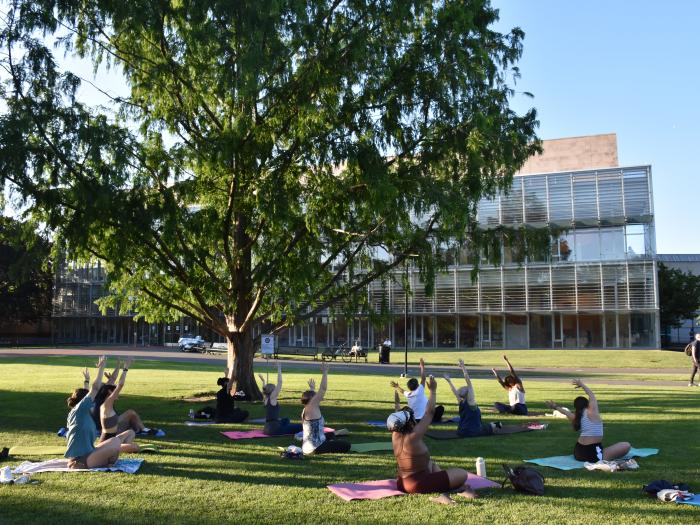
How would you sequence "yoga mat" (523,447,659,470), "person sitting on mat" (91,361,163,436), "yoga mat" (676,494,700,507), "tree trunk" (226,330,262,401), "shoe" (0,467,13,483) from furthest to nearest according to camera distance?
"tree trunk" (226,330,262,401) < "person sitting on mat" (91,361,163,436) < "yoga mat" (523,447,659,470) < "shoe" (0,467,13,483) < "yoga mat" (676,494,700,507)

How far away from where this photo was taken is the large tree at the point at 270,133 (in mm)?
12883

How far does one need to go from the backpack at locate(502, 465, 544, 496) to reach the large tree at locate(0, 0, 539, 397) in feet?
19.1

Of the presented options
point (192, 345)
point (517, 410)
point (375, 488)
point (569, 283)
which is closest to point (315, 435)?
point (375, 488)

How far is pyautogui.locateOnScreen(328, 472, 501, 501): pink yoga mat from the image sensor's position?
7.68 meters

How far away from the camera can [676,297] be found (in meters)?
59.1

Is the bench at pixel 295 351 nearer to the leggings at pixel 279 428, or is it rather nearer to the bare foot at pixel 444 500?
the leggings at pixel 279 428

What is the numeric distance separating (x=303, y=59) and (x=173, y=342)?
194ft

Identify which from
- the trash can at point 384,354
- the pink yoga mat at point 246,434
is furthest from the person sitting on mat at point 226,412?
the trash can at point 384,354

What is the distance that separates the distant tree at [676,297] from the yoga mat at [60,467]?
58.7 m

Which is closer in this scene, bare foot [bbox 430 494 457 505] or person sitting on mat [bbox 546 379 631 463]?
bare foot [bbox 430 494 457 505]

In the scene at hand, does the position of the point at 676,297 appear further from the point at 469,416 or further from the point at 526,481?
the point at 526,481

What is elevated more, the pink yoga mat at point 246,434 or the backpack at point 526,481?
the backpack at point 526,481

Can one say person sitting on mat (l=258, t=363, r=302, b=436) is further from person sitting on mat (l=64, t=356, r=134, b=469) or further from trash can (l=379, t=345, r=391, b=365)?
trash can (l=379, t=345, r=391, b=365)

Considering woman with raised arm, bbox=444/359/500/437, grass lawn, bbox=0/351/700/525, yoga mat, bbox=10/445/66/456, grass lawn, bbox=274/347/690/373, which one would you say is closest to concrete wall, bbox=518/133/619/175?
grass lawn, bbox=274/347/690/373
